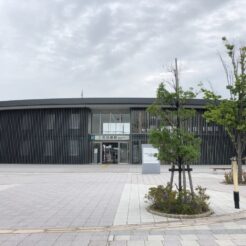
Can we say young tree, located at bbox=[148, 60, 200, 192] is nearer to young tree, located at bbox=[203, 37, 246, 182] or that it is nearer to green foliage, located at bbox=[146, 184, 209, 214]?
green foliage, located at bbox=[146, 184, 209, 214]

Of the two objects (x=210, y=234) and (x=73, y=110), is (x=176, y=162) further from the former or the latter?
(x=73, y=110)

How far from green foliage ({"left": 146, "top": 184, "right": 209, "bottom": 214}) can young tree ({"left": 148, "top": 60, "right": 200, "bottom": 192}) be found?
23 cm

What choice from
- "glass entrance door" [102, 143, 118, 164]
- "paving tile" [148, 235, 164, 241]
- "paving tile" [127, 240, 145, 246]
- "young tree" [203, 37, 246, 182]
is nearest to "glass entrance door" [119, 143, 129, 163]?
"glass entrance door" [102, 143, 118, 164]

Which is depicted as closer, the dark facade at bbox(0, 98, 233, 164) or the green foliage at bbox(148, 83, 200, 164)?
the green foliage at bbox(148, 83, 200, 164)

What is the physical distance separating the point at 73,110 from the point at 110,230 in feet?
108

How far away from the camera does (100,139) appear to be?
40094 mm

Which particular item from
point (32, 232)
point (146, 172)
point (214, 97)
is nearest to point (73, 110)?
point (146, 172)

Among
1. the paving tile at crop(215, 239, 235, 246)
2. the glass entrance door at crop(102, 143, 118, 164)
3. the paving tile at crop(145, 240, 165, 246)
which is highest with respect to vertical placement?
the glass entrance door at crop(102, 143, 118, 164)

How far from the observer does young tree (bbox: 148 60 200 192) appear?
9586 mm

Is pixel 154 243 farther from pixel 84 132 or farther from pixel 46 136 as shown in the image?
pixel 46 136

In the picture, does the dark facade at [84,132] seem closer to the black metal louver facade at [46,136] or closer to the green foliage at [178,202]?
the black metal louver facade at [46,136]

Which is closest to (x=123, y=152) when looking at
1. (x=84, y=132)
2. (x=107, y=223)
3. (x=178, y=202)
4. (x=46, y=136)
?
(x=84, y=132)

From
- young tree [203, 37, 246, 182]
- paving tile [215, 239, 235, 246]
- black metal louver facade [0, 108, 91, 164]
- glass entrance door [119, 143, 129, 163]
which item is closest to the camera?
paving tile [215, 239, 235, 246]

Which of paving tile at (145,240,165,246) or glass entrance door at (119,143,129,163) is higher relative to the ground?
glass entrance door at (119,143,129,163)
